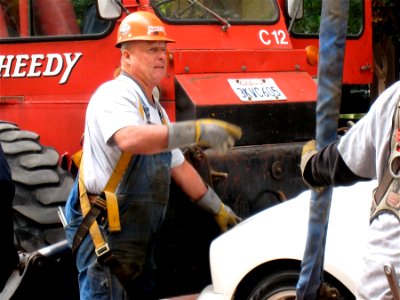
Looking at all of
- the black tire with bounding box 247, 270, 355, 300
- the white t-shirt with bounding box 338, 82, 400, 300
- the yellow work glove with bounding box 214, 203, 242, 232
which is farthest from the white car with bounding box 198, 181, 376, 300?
the white t-shirt with bounding box 338, 82, 400, 300

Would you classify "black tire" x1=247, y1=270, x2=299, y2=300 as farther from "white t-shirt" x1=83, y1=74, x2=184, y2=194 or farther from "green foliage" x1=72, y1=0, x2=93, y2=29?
"green foliage" x1=72, y1=0, x2=93, y2=29

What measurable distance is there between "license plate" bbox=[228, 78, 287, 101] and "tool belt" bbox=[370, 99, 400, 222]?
2.92 m

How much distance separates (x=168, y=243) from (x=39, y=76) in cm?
177

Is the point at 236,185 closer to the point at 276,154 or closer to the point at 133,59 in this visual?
the point at 276,154

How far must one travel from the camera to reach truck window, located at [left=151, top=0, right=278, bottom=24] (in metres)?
5.89

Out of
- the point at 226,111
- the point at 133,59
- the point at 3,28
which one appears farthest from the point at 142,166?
the point at 3,28

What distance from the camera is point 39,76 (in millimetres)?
6223

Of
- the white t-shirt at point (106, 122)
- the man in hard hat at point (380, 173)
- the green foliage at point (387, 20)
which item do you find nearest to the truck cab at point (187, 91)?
the white t-shirt at point (106, 122)

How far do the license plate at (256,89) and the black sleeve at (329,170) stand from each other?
2.44 meters

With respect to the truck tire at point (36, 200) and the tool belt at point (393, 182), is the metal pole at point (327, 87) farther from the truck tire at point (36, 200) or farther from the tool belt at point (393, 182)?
the truck tire at point (36, 200)

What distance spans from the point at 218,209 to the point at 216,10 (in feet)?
5.54

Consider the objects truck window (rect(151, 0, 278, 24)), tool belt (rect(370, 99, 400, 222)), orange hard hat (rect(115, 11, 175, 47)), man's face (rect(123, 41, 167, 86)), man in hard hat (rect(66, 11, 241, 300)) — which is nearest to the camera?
tool belt (rect(370, 99, 400, 222))

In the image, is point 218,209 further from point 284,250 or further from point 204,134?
point 204,134

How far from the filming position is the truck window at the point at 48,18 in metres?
6.04
